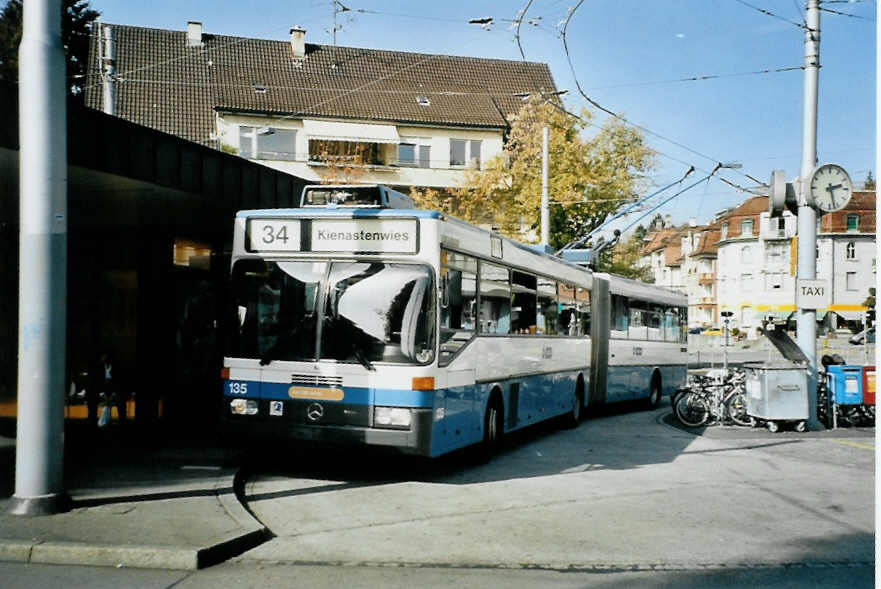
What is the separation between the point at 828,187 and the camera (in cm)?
1677

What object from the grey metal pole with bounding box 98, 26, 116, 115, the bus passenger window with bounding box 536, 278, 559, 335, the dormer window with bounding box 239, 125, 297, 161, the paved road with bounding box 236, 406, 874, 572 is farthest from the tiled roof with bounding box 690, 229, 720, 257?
the paved road with bounding box 236, 406, 874, 572

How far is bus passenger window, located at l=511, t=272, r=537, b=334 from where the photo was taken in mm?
13188

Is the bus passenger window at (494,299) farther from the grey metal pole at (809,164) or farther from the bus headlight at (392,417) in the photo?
the grey metal pole at (809,164)

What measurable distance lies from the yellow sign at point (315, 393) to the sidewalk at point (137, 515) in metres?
1.02

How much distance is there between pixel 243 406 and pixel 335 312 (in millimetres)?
1478

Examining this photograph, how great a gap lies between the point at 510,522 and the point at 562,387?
309 inches

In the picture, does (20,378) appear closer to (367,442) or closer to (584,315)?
(367,442)

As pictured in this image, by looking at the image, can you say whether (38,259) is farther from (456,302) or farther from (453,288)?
(456,302)

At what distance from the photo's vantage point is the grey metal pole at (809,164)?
17.1 metres

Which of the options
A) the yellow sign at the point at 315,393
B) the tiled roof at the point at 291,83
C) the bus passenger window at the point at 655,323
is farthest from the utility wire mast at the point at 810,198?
the tiled roof at the point at 291,83

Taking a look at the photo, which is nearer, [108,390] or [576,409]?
[108,390]

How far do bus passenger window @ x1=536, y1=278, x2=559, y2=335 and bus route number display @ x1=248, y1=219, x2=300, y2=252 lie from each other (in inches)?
199

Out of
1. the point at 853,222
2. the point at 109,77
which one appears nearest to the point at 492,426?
the point at 109,77

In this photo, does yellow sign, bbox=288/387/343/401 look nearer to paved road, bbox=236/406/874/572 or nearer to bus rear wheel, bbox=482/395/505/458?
paved road, bbox=236/406/874/572
